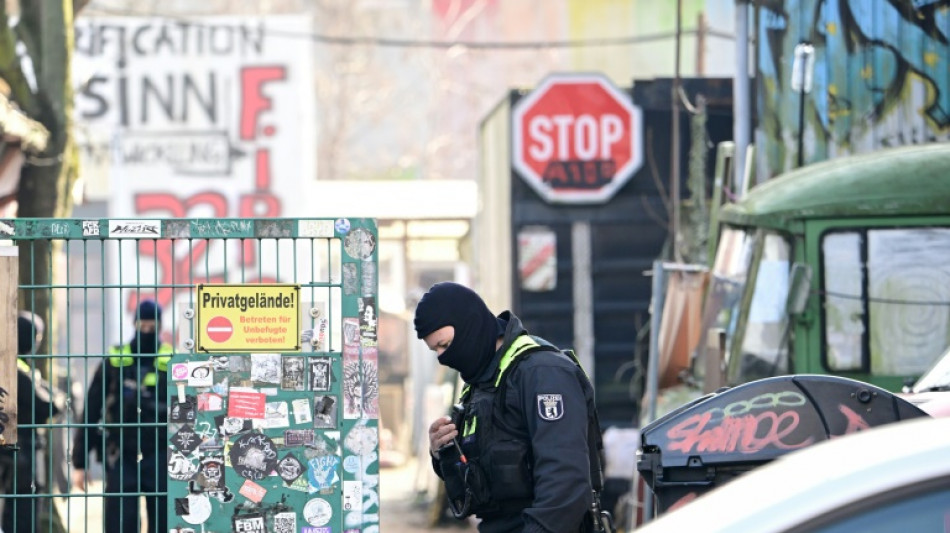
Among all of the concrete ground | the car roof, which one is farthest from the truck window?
the concrete ground

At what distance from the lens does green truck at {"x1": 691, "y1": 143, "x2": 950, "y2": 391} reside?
8.44 metres

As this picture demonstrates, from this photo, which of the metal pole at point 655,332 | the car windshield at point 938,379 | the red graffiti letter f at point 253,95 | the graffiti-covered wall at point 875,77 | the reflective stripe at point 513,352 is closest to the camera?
the reflective stripe at point 513,352

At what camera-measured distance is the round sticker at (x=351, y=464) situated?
549 centimetres

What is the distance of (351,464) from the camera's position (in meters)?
5.50

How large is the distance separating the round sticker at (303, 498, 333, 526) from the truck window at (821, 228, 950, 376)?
3.93 metres

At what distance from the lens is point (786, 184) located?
902cm

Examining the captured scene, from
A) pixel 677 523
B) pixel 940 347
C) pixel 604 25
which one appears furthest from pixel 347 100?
pixel 677 523

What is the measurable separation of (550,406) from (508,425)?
0.22 meters

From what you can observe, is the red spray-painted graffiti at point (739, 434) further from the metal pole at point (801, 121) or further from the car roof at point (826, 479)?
the metal pole at point (801, 121)

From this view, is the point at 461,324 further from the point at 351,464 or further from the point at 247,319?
the point at 247,319

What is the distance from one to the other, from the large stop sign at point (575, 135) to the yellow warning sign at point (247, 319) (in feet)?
34.4

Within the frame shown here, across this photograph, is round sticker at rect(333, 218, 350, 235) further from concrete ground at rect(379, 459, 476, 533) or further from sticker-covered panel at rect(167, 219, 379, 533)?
concrete ground at rect(379, 459, 476, 533)

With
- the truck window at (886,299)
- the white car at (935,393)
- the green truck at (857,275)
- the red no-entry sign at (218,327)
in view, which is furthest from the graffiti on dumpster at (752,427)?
the truck window at (886,299)

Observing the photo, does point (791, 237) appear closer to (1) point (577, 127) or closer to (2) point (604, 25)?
(1) point (577, 127)
